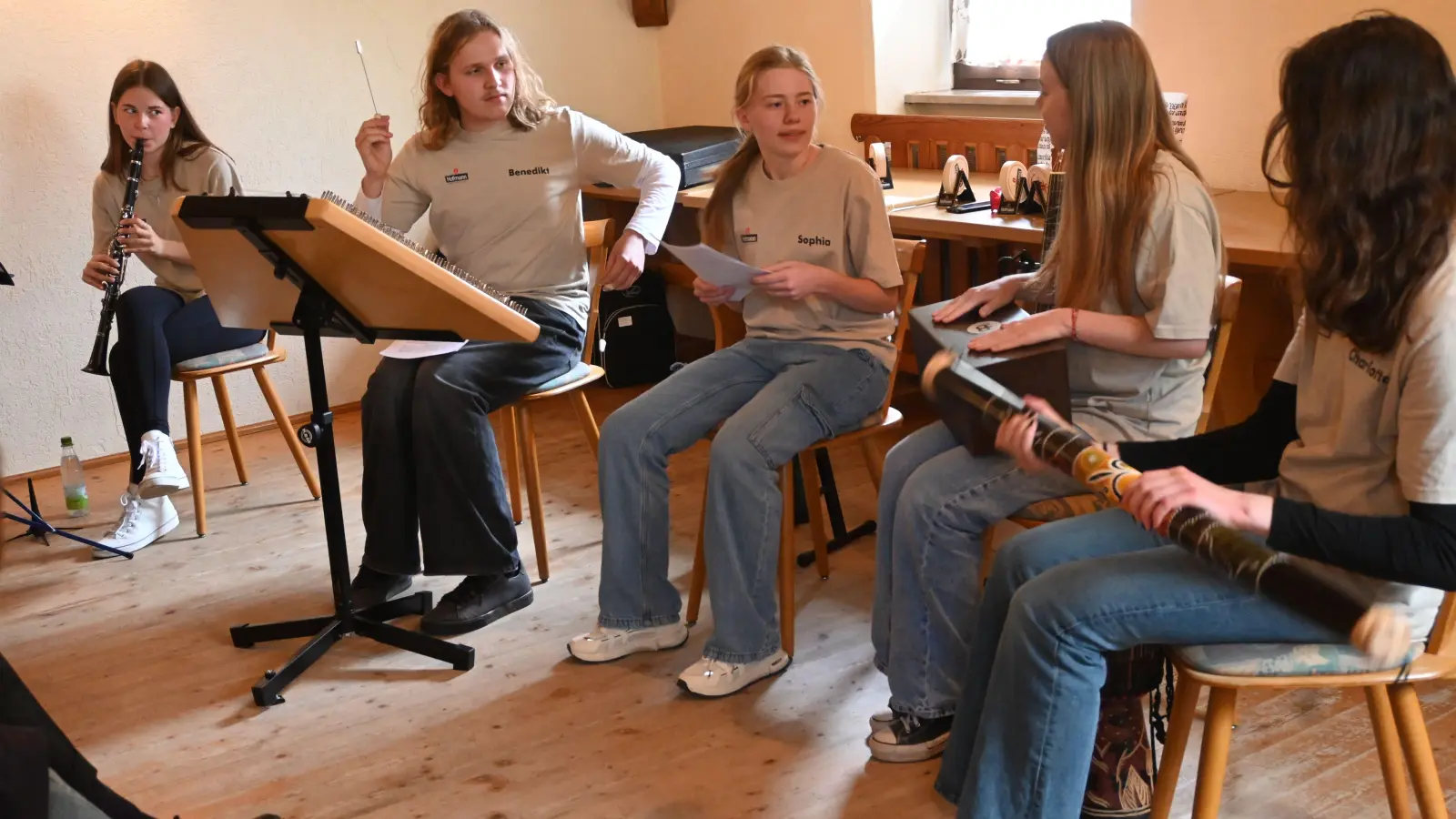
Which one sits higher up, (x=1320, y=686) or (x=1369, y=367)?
(x=1369, y=367)

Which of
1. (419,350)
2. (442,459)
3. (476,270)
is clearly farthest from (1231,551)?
(476,270)

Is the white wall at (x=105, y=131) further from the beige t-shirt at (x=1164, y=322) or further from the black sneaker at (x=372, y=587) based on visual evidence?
the beige t-shirt at (x=1164, y=322)

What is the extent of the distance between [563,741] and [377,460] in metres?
0.75

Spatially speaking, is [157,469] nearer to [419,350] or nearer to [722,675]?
[419,350]

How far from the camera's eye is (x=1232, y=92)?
295 centimetres

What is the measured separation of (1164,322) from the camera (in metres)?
1.80

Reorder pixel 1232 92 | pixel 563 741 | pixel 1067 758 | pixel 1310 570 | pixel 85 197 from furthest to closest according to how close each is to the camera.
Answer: pixel 85 197
pixel 1232 92
pixel 563 741
pixel 1067 758
pixel 1310 570

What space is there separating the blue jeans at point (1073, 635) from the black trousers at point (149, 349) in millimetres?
2153

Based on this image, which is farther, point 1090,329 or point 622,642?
point 622,642

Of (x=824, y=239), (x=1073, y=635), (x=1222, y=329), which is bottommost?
(x=1073, y=635)

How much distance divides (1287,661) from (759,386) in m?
1.17

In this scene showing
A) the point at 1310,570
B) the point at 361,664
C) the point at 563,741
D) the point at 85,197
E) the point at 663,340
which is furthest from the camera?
the point at 663,340

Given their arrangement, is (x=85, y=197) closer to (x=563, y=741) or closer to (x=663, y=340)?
(x=663, y=340)

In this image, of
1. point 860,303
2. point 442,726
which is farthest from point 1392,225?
point 442,726
